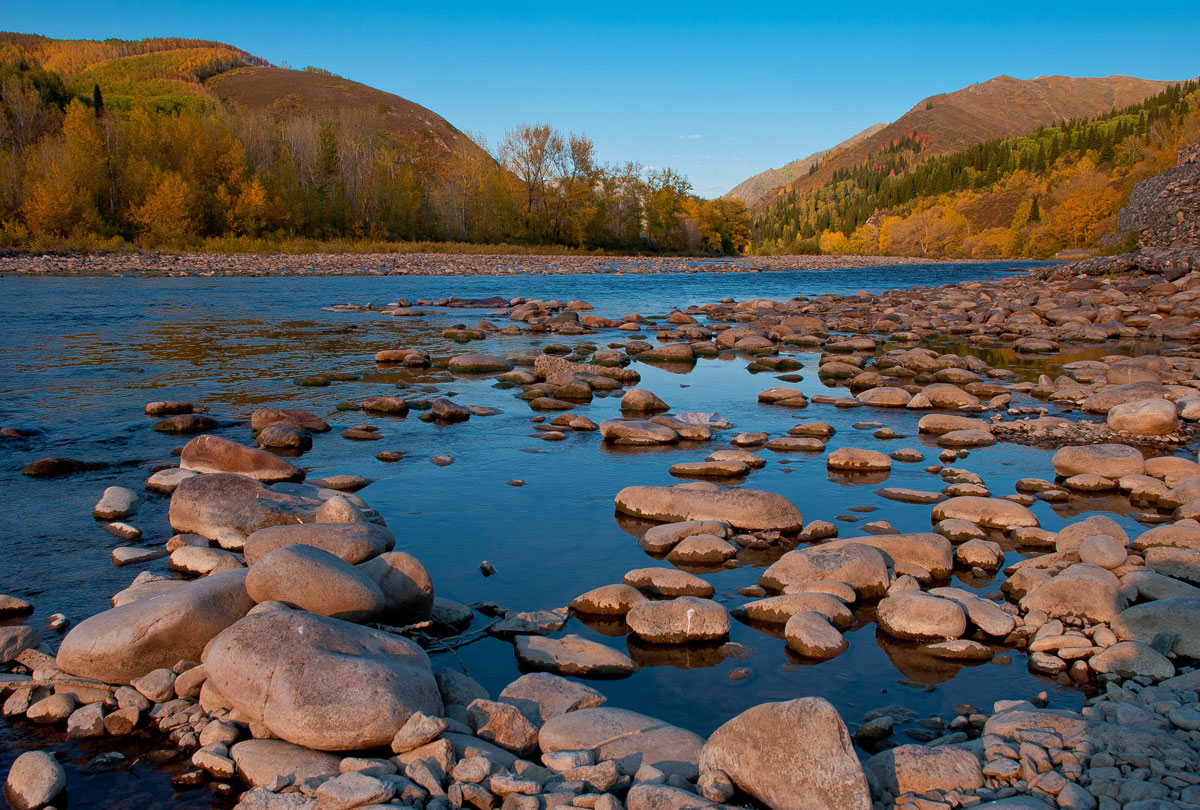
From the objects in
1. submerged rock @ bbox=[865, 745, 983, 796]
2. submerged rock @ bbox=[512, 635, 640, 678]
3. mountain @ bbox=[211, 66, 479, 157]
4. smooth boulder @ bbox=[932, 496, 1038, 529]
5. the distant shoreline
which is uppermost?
mountain @ bbox=[211, 66, 479, 157]

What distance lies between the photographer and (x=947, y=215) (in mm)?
109250

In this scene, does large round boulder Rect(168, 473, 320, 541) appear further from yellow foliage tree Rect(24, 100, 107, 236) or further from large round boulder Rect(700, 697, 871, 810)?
yellow foliage tree Rect(24, 100, 107, 236)

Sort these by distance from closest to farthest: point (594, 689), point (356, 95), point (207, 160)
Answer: point (594, 689), point (207, 160), point (356, 95)

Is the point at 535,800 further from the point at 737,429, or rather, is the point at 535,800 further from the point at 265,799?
the point at 737,429

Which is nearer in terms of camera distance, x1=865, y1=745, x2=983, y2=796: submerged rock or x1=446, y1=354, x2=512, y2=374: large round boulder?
x1=865, y1=745, x2=983, y2=796: submerged rock

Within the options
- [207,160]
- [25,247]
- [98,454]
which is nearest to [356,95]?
[207,160]

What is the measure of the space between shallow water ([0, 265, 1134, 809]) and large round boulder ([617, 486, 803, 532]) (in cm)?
35

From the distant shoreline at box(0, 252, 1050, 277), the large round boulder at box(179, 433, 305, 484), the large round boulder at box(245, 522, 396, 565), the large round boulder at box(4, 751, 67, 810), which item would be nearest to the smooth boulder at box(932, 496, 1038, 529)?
the large round boulder at box(245, 522, 396, 565)

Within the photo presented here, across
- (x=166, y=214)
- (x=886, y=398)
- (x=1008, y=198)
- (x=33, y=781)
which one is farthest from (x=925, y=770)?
(x=1008, y=198)

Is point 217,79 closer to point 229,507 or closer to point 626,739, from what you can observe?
point 229,507

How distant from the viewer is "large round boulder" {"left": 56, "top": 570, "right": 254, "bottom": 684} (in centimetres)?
389

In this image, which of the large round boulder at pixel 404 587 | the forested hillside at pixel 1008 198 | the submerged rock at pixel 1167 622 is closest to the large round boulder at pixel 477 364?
the large round boulder at pixel 404 587

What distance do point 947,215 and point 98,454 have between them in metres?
118

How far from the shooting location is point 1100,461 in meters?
7.55
